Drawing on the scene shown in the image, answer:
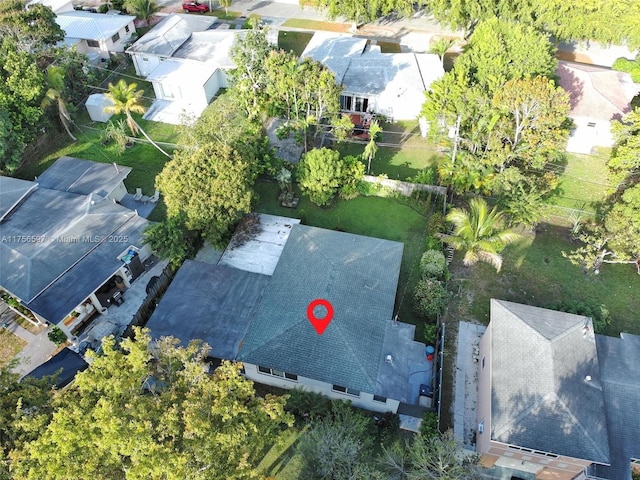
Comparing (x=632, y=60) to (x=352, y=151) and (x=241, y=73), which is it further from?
(x=241, y=73)

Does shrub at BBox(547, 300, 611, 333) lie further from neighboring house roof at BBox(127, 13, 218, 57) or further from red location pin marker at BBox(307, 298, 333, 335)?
neighboring house roof at BBox(127, 13, 218, 57)

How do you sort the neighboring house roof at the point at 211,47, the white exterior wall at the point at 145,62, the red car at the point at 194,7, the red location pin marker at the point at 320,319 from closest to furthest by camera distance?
the red location pin marker at the point at 320,319
the neighboring house roof at the point at 211,47
the white exterior wall at the point at 145,62
the red car at the point at 194,7

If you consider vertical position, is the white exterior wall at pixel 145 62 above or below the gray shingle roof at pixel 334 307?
above

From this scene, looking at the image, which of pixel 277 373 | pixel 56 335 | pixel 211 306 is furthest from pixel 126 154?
pixel 277 373

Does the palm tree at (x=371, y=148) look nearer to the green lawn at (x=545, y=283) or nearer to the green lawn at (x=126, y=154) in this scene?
the green lawn at (x=545, y=283)

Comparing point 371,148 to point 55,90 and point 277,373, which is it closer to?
point 277,373

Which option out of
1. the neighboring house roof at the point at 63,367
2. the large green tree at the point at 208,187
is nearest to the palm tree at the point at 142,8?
the large green tree at the point at 208,187

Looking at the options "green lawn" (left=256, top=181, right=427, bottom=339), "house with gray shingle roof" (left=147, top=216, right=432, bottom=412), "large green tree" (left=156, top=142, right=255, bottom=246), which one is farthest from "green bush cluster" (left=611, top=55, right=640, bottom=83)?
"large green tree" (left=156, top=142, right=255, bottom=246)

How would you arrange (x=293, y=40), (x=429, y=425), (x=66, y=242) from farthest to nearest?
(x=293, y=40), (x=66, y=242), (x=429, y=425)
